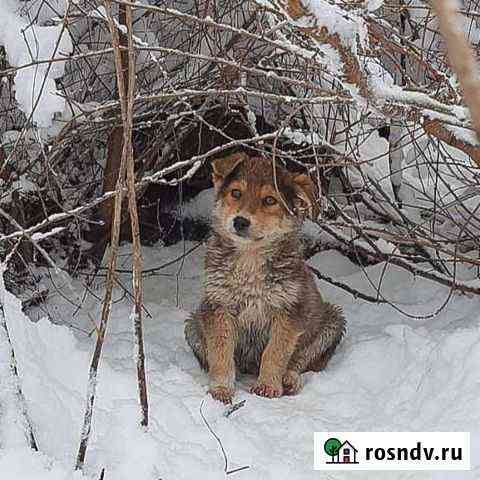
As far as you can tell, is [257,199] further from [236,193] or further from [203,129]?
[203,129]

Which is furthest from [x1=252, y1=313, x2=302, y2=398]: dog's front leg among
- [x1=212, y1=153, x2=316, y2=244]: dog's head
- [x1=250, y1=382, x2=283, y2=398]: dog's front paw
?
[x1=212, y1=153, x2=316, y2=244]: dog's head

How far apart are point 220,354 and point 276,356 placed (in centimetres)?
28

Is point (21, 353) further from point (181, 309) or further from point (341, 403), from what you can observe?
point (181, 309)

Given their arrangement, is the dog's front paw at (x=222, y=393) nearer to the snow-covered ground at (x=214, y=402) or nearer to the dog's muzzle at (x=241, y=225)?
the snow-covered ground at (x=214, y=402)

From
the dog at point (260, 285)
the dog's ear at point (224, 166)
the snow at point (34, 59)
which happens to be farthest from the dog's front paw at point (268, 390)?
the snow at point (34, 59)

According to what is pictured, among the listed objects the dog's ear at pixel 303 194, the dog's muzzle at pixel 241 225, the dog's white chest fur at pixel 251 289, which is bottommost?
the dog's white chest fur at pixel 251 289

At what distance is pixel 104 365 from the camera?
3.81 meters

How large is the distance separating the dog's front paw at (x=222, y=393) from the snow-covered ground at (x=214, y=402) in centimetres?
6

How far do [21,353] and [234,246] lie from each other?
130 centimetres

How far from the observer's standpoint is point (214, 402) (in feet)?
12.5

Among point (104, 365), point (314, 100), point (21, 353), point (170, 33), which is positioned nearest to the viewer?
point (314, 100)

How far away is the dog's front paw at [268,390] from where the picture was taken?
13.4 feet

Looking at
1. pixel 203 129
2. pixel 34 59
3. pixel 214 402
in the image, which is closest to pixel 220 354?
pixel 214 402

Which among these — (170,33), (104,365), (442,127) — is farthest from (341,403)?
(170,33)
